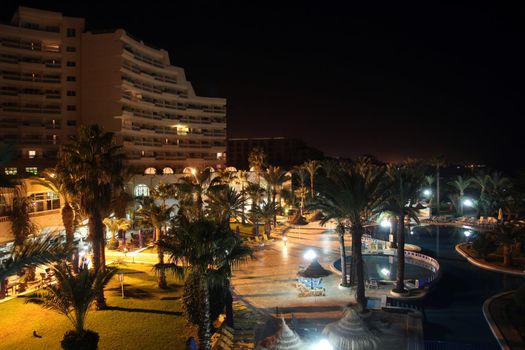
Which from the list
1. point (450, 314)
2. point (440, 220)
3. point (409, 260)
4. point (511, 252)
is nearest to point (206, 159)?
point (440, 220)

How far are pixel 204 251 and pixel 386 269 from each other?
66.5 feet

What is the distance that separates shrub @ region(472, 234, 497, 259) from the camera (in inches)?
1266

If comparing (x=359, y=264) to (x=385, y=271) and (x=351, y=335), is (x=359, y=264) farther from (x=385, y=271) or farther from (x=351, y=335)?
(x=385, y=271)

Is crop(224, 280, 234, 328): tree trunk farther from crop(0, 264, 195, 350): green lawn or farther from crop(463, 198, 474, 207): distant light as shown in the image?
crop(463, 198, 474, 207): distant light

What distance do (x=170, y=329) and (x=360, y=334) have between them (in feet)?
25.8

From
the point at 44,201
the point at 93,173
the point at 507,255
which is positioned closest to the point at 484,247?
the point at 507,255

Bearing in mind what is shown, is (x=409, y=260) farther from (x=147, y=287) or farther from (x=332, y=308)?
(x=147, y=287)

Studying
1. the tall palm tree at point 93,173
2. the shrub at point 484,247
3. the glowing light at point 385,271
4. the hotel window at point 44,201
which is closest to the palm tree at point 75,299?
the tall palm tree at point 93,173

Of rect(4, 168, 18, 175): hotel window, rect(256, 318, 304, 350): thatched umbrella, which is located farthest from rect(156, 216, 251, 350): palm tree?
rect(4, 168, 18, 175): hotel window

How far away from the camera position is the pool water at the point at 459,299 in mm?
18312

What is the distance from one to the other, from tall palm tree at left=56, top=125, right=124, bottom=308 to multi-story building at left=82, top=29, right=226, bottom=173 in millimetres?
34736

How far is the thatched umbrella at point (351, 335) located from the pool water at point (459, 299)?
3.14 m

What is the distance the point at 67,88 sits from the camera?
53.8 meters

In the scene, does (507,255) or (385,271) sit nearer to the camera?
(385,271)
